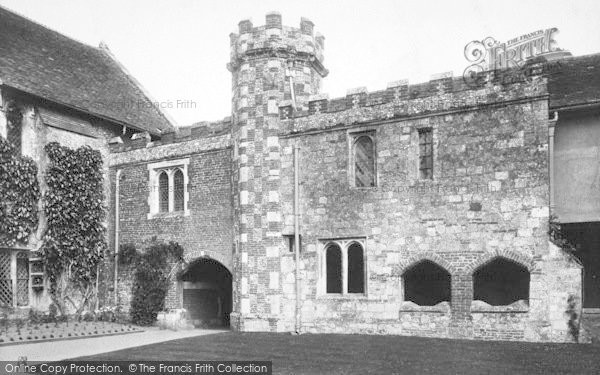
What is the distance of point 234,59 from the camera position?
19.3 metres

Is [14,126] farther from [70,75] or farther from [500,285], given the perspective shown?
[500,285]

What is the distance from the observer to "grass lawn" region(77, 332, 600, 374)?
1096cm

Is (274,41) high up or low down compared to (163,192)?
up

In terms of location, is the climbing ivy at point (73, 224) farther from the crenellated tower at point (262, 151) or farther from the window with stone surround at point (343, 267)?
the window with stone surround at point (343, 267)

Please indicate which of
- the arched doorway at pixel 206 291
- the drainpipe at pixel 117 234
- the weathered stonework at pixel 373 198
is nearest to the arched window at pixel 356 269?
the weathered stonework at pixel 373 198

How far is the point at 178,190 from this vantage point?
21.0 meters

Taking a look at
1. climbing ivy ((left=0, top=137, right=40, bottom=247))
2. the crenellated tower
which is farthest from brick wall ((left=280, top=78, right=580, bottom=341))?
climbing ivy ((left=0, top=137, right=40, bottom=247))

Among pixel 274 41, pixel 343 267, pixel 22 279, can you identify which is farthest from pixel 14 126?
pixel 343 267

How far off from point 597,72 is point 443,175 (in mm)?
5253

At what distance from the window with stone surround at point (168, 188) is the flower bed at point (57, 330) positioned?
12.2 feet

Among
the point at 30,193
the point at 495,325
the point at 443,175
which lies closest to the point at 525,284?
the point at 495,325

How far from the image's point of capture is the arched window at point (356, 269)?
56.4ft

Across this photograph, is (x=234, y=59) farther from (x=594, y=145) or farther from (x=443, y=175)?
(x=594, y=145)

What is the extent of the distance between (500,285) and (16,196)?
13.6 m
